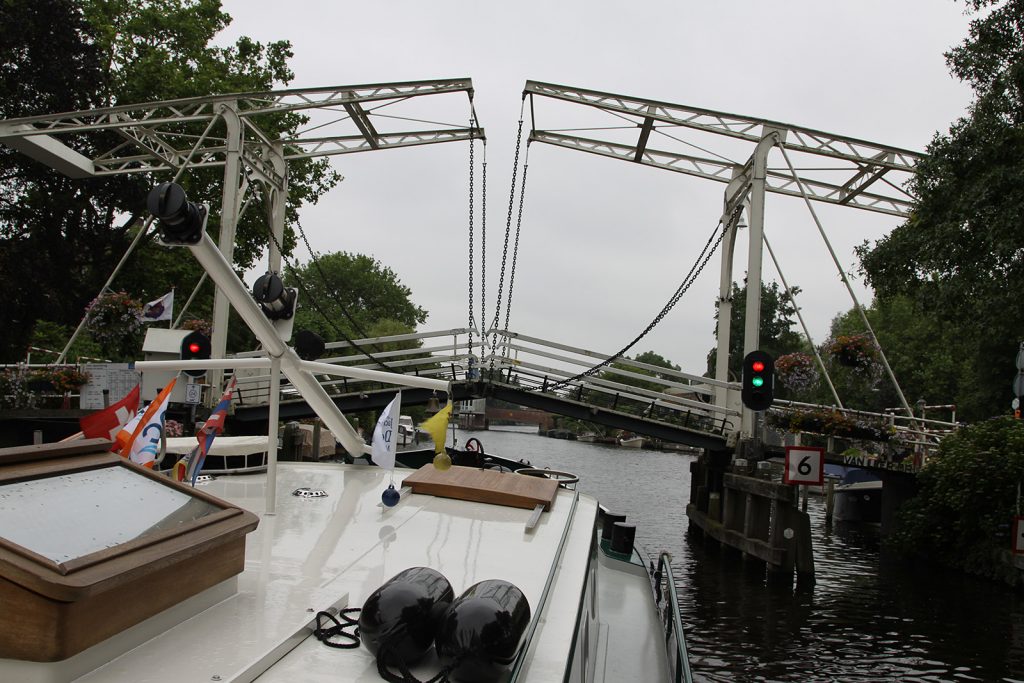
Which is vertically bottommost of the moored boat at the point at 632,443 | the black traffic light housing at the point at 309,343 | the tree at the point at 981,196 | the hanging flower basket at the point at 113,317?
the moored boat at the point at 632,443

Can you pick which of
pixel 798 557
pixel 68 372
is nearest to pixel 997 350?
pixel 798 557

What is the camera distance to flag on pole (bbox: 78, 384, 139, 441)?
18.1 feet

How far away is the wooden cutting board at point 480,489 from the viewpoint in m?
6.34

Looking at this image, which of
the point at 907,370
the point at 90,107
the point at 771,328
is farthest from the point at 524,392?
the point at 771,328

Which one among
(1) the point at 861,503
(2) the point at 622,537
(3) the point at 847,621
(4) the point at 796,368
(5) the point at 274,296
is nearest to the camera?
(5) the point at 274,296

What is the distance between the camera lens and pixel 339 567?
454cm

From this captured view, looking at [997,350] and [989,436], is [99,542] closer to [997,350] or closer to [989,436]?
[989,436]

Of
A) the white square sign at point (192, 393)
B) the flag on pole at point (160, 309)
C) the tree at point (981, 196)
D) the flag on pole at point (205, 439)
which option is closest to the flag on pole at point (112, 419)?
the flag on pole at point (205, 439)

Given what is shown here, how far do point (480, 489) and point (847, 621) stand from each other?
35.2 feet

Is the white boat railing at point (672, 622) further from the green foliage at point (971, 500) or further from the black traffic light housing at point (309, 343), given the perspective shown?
the green foliage at point (971, 500)

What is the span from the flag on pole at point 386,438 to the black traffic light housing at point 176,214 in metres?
1.92

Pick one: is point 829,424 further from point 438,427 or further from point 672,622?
point 438,427

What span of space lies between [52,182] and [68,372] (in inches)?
511

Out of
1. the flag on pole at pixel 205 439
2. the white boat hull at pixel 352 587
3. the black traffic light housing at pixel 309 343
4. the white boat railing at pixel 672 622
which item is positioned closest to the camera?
the white boat hull at pixel 352 587
